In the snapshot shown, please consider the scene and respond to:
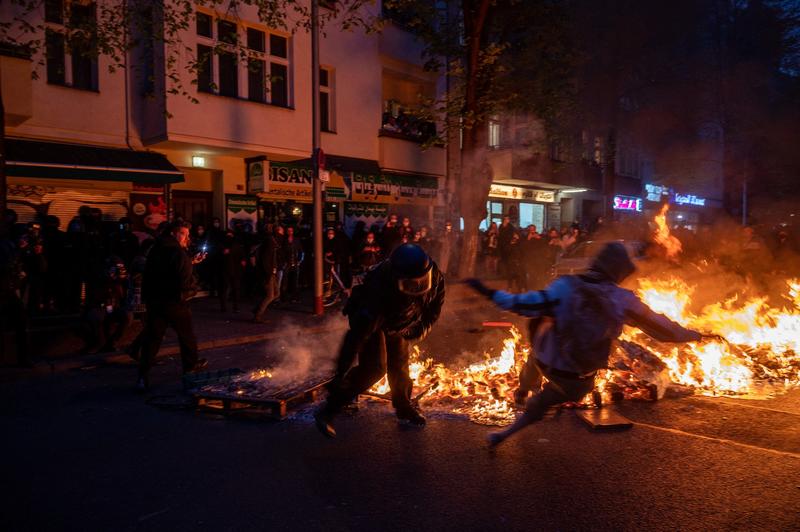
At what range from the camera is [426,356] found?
24.1 ft

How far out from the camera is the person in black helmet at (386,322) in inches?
158

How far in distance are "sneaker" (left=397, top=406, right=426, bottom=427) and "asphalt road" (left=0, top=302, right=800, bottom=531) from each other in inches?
5.0

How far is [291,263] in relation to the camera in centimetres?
1174

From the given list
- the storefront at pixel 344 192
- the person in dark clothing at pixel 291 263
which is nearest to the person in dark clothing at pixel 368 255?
the person in dark clothing at pixel 291 263

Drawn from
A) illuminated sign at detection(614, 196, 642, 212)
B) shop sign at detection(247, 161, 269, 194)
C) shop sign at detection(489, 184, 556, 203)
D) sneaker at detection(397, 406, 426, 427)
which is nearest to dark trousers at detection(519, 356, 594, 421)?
sneaker at detection(397, 406, 426, 427)

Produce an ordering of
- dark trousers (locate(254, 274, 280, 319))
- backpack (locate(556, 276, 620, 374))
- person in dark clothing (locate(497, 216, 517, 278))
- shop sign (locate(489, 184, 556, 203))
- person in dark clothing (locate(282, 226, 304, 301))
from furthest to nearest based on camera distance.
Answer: shop sign (locate(489, 184, 556, 203))
person in dark clothing (locate(497, 216, 517, 278))
person in dark clothing (locate(282, 226, 304, 301))
dark trousers (locate(254, 274, 280, 319))
backpack (locate(556, 276, 620, 374))

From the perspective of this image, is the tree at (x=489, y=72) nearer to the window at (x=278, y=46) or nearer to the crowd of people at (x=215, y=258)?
the crowd of people at (x=215, y=258)

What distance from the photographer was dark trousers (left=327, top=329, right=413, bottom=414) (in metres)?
4.23

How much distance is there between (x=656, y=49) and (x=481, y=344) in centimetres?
812

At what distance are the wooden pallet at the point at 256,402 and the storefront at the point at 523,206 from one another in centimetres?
1784

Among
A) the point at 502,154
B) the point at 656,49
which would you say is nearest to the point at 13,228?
the point at 656,49

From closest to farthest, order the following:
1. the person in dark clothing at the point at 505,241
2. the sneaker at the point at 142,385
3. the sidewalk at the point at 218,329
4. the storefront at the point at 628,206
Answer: the sneaker at the point at 142,385
the sidewalk at the point at 218,329
the person in dark clothing at the point at 505,241
the storefront at the point at 628,206

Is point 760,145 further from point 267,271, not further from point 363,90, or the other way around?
point 267,271

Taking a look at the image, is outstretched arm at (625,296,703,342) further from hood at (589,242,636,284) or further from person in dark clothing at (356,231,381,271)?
person in dark clothing at (356,231,381,271)
